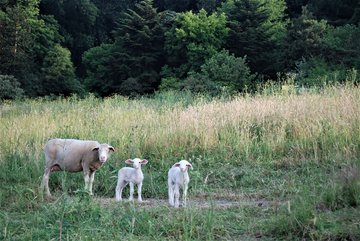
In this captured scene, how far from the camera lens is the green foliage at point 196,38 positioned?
3644cm

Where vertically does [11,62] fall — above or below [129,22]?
below

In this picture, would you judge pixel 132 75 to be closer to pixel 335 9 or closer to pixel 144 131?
pixel 335 9

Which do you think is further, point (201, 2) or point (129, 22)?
point (201, 2)

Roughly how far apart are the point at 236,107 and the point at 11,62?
31459 mm

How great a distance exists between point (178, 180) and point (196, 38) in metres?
31.5

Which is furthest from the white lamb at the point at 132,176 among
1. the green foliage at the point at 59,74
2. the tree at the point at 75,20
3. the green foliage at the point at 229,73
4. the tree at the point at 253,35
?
the tree at the point at 75,20

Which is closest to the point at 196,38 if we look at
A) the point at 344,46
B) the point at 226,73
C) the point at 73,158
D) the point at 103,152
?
the point at 226,73

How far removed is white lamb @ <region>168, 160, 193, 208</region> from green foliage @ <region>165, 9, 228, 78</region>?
29535mm

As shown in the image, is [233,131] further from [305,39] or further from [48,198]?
[305,39]

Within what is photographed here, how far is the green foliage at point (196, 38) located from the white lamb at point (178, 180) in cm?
2954

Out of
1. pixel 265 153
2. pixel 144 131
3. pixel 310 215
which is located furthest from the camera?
pixel 144 131

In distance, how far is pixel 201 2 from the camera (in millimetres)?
47219

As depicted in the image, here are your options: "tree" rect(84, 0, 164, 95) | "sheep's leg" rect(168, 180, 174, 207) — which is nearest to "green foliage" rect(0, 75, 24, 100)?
"tree" rect(84, 0, 164, 95)

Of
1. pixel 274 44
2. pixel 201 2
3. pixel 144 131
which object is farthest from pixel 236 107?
pixel 201 2
